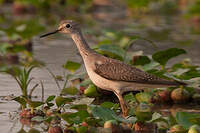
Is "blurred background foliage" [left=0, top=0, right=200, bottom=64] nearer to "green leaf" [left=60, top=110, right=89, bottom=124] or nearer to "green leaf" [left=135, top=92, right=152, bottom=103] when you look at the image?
"green leaf" [left=135, top=92, right=152, bottom=103]

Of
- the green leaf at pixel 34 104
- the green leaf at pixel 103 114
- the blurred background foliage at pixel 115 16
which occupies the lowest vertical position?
the green leaf at pixel 103 114

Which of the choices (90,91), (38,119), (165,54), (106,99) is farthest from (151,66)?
(38,119)

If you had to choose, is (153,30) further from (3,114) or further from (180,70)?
(3,114)

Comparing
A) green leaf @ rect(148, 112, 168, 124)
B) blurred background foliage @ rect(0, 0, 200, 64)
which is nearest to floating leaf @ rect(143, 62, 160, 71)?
green leaf @ rect(148, 112, 168, 124)

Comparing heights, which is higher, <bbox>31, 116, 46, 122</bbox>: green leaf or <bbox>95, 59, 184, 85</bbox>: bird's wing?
<bbox>95, 59, 184, 85</bbox>: bird's wing

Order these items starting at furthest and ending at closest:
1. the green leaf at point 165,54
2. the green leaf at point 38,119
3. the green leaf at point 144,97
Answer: the green leaf at point 165,54, the green leaf at point 144,97, the green leaf at point 38,119

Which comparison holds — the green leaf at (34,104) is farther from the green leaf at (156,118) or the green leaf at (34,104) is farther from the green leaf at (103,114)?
the green leaf at (156,118)

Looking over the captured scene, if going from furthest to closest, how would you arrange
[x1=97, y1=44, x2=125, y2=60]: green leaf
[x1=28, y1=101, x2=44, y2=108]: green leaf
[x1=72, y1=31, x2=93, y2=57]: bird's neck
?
1. [x1=97, y1=44, x2=125, y2=60]: green leaf
2. [x1=72, y1=31, x2=93, y2=57]: bird's neck
3. [x1=28, y1=101, x2=44, y2=108]: green leaf

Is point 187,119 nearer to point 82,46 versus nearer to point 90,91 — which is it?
point 82,46

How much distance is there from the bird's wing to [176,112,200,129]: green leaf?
88 centimetres

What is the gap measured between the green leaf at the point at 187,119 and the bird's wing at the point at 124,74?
0.88 meters

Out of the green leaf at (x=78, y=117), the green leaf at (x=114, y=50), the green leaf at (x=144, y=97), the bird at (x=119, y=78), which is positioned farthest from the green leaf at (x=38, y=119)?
the green leaf at (x=114, y=50)

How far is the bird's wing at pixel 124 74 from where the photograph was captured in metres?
6.49

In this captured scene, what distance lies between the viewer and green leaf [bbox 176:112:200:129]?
5547 millimetres
